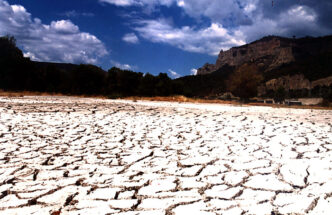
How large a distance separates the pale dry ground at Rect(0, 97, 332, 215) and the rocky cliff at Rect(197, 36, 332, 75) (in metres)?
84.0

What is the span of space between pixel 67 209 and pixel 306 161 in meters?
2.49

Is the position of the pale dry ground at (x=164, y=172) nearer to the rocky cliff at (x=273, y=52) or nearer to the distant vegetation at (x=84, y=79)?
the distant vegetation at (x=84, y=79)

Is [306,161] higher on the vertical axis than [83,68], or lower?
lower

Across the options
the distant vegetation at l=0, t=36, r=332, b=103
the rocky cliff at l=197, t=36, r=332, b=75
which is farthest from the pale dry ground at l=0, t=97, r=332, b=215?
the rocky cliff at l=197, t=36, r=332, b=75

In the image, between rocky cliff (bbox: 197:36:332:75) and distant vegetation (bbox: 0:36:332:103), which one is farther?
rocky cliff (bbox: 197:36:332:75)

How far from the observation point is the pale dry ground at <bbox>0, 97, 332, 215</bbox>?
178 centimetres

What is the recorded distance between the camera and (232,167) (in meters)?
2.54

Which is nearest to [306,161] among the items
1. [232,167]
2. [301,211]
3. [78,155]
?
[232,167]

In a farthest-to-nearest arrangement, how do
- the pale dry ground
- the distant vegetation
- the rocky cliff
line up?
the rocky cliff → the distant vegetation → the pale dry ground

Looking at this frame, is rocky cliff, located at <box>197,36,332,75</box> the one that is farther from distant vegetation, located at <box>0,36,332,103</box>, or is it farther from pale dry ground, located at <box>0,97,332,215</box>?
pale dry ground, located at <box>0,97,332,215</box>

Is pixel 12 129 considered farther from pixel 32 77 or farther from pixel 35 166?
pixel 32 77

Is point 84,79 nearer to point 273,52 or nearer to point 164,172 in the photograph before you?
point 164,172

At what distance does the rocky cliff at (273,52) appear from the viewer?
88938 mm

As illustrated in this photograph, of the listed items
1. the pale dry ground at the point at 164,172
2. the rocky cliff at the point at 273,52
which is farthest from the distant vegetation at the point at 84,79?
the rocky cliff at the point at 273,52
